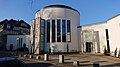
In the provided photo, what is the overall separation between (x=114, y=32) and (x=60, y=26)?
13.3 m

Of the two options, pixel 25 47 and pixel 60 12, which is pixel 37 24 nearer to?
pixel 60 12

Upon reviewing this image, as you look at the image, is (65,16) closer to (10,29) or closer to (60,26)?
(60,26)

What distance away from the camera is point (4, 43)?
60.0 metres

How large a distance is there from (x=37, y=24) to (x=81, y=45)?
11441mm

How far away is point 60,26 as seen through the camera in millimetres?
37094

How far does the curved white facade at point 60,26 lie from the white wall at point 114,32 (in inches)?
409

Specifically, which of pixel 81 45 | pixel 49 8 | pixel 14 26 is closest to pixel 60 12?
pixel 49 8

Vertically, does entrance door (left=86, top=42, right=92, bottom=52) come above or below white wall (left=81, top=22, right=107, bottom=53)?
below

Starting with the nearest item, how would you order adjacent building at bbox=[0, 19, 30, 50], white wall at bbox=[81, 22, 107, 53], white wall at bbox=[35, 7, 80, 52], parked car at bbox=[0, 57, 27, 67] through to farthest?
parked car at bbox=[0, 57, 27, 67] < white wall at bbox=[81, 22, 107, 53] < white wall at bbox=[35, 7, 80, 52] < adjacent building at bbox=[0, 19, 30, 50]

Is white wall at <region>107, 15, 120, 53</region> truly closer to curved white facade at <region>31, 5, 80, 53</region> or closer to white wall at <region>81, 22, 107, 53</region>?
white wall at <region>81, 22, 107, 53</region>

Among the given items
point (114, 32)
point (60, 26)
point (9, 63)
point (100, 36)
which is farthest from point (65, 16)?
point (9, 63)

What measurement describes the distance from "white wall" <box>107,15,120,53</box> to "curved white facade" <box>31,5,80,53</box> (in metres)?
10.4

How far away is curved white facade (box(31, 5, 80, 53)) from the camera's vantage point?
120 ft

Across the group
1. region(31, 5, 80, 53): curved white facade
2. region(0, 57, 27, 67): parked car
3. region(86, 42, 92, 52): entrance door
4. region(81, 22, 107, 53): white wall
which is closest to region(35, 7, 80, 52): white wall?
region(31, 5, 80, 53): curved white facade
